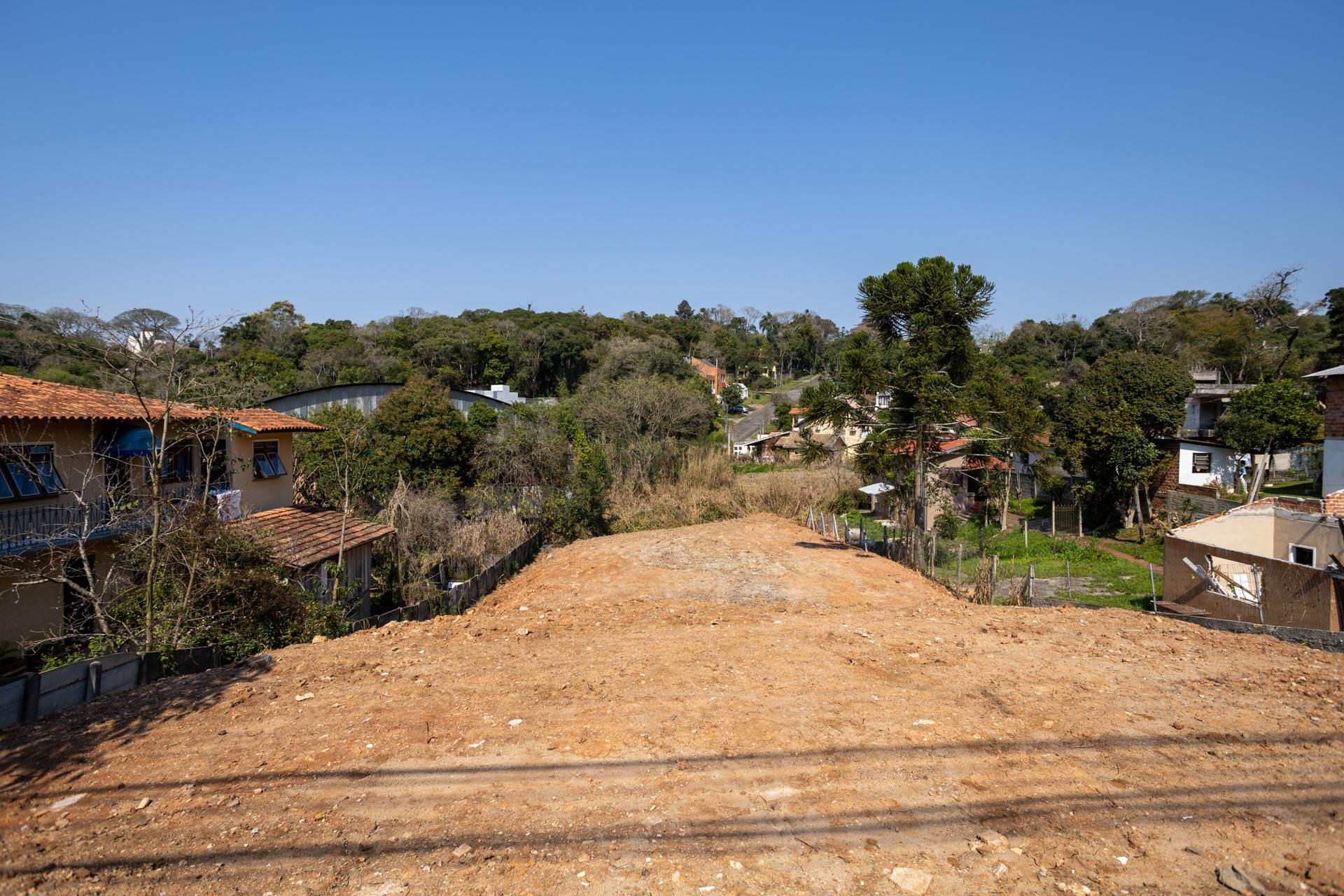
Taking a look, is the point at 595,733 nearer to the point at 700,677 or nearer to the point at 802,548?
the point at 700,677

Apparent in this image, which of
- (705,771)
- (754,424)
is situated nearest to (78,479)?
(705,771)

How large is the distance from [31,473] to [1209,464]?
30885mm

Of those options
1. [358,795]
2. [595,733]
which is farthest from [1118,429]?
[358,795]

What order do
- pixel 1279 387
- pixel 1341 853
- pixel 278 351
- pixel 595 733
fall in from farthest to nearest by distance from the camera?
pixel 278 351 < pixel 1279 387 < pixel 595 733 < pixel 1341 853

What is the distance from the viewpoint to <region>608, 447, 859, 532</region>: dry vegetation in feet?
82.2

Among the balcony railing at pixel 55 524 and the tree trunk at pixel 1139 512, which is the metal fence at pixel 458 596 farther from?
the tree trunk at pixel 1139 512

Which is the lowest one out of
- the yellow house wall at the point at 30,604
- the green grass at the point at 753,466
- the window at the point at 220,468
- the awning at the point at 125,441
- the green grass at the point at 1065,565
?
the green grass at the point at 1065,565

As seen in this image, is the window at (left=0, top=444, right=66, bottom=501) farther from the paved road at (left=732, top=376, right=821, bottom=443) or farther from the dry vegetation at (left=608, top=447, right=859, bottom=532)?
the paved road at (left=732, top=376, right=821, bottom=443)

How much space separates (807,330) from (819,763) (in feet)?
269

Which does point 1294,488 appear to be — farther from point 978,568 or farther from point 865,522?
point 978,568

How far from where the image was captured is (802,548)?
18.7 m

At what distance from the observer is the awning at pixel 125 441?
40.2 feet

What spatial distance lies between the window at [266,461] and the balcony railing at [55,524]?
370 centimetres

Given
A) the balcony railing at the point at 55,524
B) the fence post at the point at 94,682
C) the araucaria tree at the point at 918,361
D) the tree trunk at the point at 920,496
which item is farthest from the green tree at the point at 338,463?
the tree trunk at the point at 920,496
